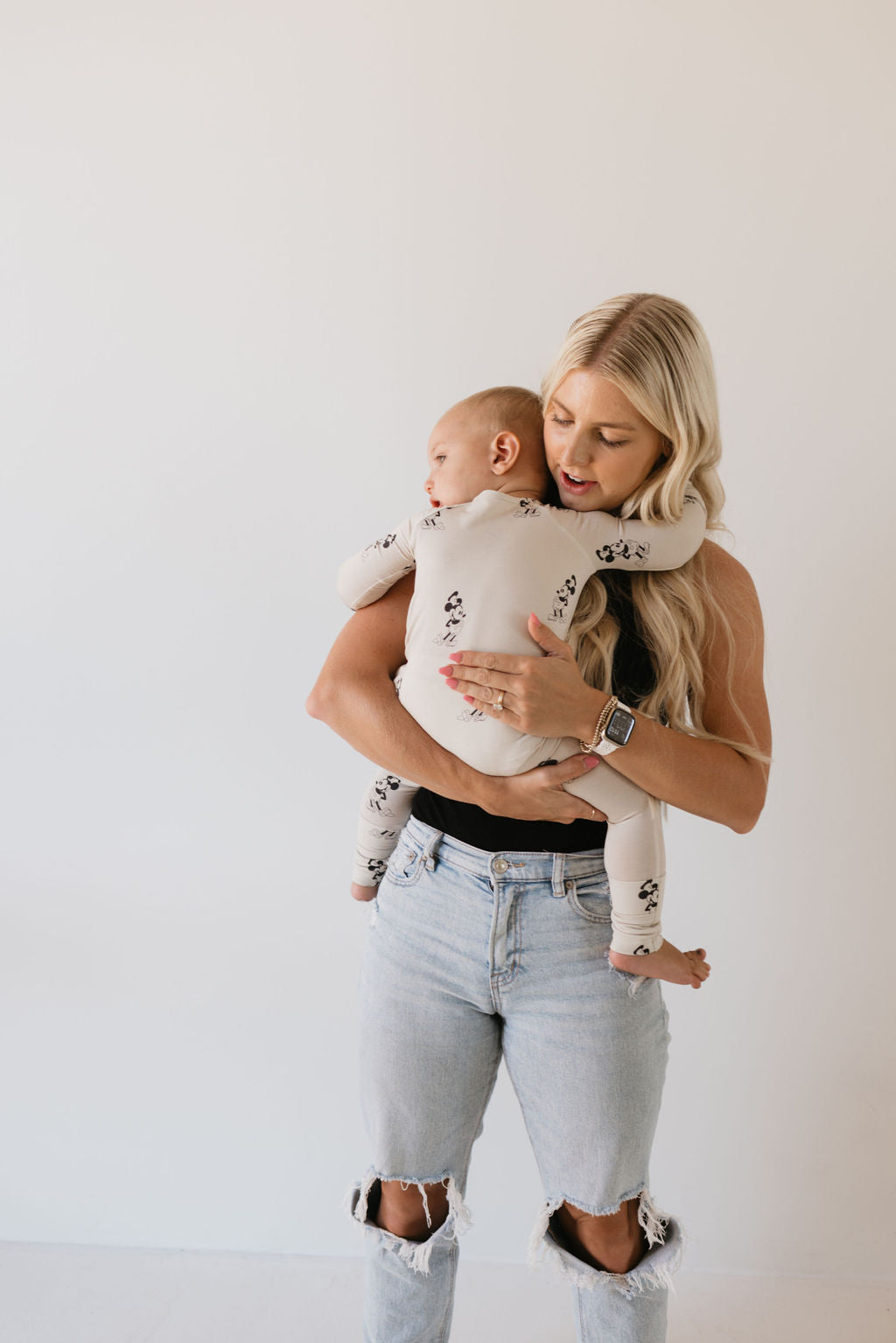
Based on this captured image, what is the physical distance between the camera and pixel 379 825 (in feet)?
5.07

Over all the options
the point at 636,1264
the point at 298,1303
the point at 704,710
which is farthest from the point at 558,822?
the point at 298,1303

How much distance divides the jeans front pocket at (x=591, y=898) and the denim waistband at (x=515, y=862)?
0.03ft

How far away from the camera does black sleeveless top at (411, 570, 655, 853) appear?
4.41ft

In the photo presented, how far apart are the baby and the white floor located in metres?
1.22

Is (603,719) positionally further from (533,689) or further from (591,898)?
(591,898)

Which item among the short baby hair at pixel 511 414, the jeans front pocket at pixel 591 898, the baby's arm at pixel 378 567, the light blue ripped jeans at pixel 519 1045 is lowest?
the light blue ripped jeans at pixel 519 1045

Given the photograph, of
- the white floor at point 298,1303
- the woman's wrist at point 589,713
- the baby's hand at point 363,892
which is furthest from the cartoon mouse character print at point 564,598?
the white floor at point 298,1303

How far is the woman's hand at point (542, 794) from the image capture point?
1293 mm

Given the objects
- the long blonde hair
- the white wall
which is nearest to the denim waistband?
the long blonde hair

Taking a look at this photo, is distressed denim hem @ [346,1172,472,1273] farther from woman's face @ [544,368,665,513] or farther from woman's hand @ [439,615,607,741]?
woman's face @ [544,368,665,513]

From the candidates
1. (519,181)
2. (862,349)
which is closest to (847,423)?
(862,349)

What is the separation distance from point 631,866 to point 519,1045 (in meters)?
0.31

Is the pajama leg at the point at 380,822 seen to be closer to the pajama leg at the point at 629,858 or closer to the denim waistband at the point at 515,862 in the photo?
the denim waistband at the point at 515,862

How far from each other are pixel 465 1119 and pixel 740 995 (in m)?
0.93
